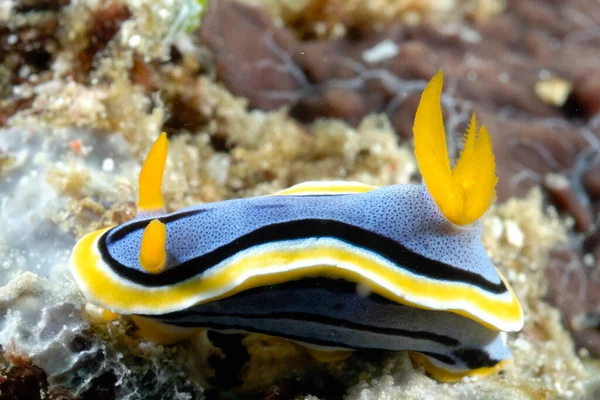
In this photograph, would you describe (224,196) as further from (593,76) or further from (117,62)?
(593,76)

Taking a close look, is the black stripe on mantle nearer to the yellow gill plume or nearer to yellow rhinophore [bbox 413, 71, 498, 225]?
the yellow gill plume

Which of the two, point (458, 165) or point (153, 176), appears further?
point (153, 176)

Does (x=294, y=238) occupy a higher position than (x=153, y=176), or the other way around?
(x=153, y=176)

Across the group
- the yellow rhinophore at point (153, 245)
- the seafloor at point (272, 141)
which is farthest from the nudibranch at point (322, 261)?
the seafloor at point (272, 141)

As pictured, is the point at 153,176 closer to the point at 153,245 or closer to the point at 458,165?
the point at 153,245

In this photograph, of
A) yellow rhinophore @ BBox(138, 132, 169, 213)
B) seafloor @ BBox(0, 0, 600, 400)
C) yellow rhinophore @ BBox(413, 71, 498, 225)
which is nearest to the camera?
yellow rhinophore @ BBox(413, 71, 498, 225)

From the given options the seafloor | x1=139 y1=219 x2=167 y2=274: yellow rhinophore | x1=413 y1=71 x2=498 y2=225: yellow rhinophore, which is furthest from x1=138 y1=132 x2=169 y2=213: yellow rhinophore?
x1=413 y1=71 x2=498 y2=225: yellow rhinophore

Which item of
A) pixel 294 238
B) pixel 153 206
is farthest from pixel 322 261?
pixel 153 206

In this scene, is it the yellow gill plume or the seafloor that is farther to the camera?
the seafloor

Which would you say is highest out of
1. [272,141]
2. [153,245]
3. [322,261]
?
[153,245]
